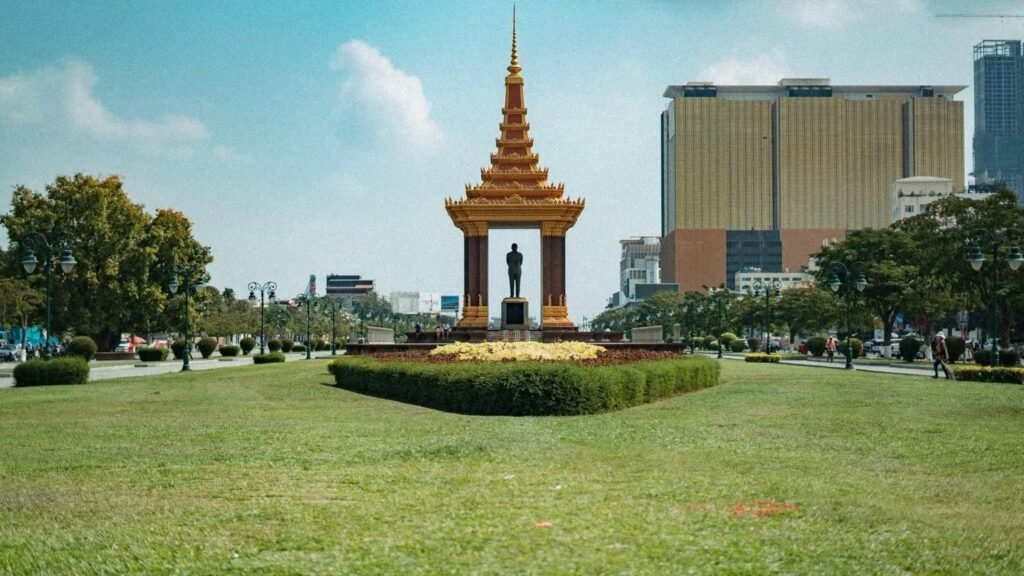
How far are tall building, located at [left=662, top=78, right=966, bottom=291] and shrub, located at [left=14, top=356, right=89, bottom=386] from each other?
165579 mm

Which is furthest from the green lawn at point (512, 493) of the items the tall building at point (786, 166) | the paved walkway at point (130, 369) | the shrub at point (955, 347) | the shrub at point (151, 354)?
the tall building at point (786, 166)

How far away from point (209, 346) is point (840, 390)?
160 feet

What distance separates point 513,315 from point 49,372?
779 inches

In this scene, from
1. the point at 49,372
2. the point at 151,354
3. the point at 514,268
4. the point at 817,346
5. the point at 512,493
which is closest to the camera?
the point at 512,493

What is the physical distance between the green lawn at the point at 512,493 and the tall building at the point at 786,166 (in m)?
177

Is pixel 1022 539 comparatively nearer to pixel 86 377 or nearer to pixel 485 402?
pixel 485 402

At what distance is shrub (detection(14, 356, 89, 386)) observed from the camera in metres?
31.5

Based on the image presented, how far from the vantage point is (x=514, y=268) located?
48688 mm

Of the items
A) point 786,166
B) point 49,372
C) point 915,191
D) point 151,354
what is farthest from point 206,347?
point 786,166

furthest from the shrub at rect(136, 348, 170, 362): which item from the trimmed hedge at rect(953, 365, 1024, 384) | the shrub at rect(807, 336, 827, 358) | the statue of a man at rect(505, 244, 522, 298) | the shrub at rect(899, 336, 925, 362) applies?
the trimmed hedge at rect(953, 365, 1024, 384)

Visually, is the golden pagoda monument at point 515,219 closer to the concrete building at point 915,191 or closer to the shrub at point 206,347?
the shrub at point 206,347

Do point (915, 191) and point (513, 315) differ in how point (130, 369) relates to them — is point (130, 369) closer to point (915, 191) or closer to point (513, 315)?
point (513, 315)

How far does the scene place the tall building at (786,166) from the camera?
194m

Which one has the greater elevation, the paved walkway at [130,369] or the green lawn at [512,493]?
the green lawn at [512,493]
